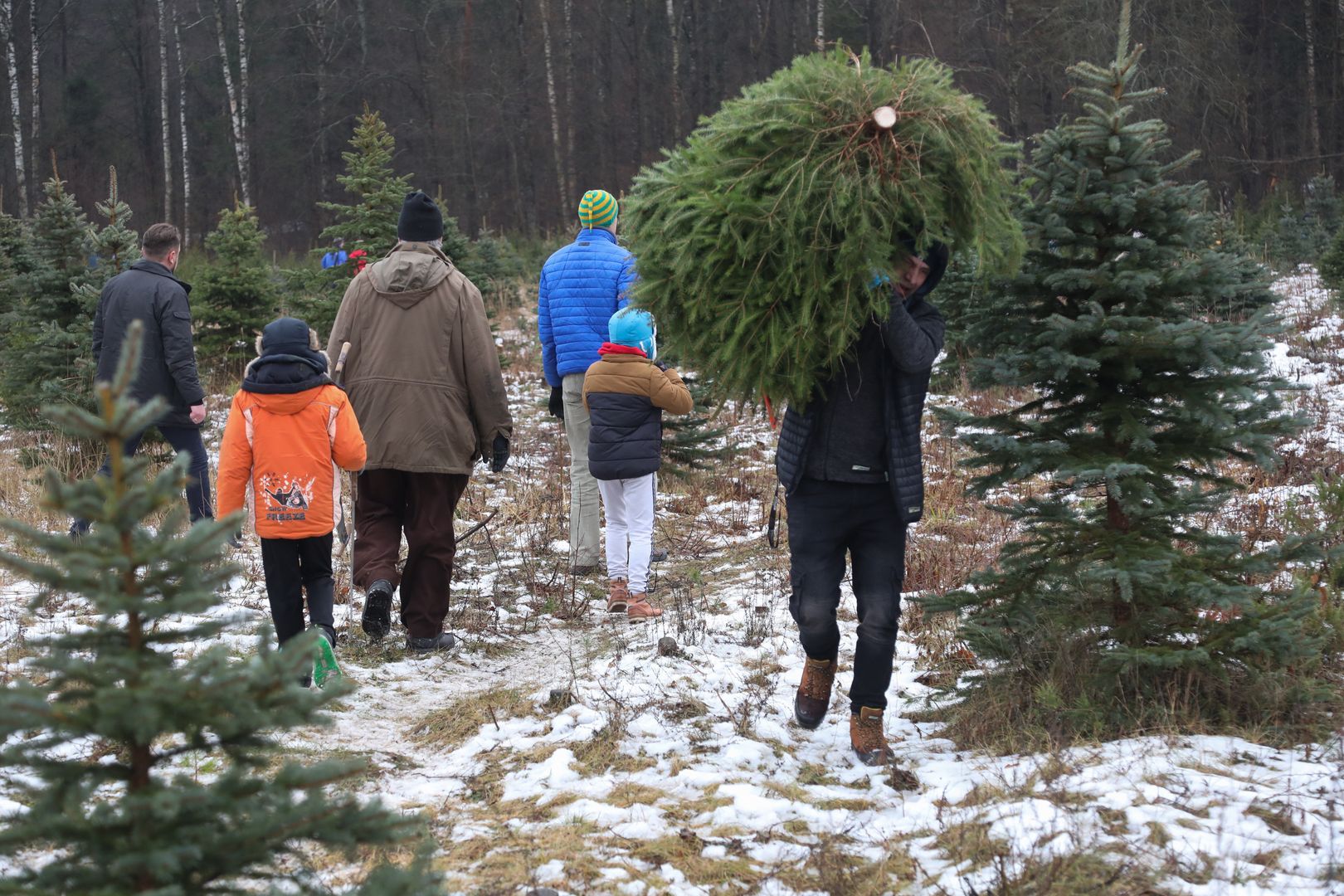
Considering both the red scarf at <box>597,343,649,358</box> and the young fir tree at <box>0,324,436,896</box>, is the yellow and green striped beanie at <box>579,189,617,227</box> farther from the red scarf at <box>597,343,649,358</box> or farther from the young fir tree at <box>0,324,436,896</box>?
the young fir tree at <box>0,324,436,896</box>

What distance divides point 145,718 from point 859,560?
9.96 ft

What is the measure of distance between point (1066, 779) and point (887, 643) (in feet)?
2.89

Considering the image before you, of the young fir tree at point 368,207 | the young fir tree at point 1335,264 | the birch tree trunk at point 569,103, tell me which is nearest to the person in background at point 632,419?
the young fir tree at point 368,207

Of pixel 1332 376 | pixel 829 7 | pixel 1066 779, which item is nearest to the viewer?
pixel 1066 779

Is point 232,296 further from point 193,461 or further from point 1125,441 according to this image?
point 1125,441

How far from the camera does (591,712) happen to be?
4.95m

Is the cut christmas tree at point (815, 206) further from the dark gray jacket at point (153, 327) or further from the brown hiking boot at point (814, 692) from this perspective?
the dark gray jacket at point (153, 327)

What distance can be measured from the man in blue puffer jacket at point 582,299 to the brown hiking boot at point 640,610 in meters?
0.92

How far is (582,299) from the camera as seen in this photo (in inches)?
281

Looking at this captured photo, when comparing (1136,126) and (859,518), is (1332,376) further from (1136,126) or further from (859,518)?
(859,518)

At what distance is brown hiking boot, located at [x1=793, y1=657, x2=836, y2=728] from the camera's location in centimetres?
Result: 470

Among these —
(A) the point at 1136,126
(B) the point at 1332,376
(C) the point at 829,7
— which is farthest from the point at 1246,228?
(A) the point at 1136,126

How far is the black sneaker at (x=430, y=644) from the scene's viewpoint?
6.19 m

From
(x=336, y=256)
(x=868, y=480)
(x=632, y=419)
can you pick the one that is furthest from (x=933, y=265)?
(x=336, y=256)
